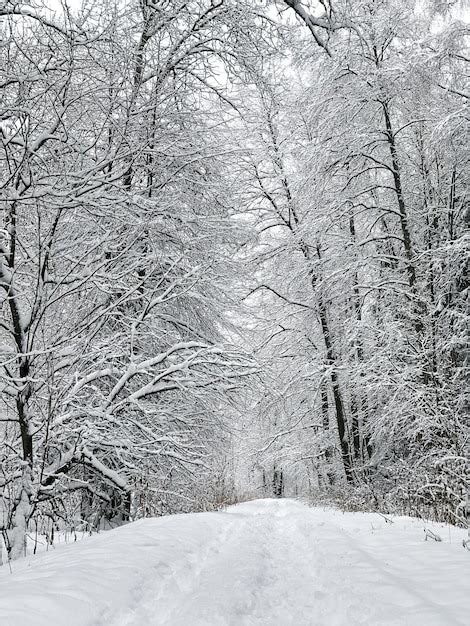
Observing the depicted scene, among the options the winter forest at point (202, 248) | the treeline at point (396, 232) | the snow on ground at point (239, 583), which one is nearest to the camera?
the snow on ground at point (239, 583)

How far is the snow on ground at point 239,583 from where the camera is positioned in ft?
8.91

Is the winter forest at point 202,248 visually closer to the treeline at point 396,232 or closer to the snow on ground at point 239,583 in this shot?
the treeline at point 396,232

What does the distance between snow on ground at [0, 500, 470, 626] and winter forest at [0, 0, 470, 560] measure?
1181mm

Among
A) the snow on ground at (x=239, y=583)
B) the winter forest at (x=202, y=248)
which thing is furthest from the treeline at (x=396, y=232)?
the snow on ground at (x=239, y=583)

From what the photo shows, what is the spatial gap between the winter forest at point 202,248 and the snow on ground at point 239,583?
1.18 m

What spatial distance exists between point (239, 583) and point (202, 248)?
6.57m

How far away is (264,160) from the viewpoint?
15.4 meters

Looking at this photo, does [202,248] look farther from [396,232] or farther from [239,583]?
[239,583]

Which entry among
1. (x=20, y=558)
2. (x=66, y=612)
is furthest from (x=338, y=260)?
(x=66, y=612)

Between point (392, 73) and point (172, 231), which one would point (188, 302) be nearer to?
point (172, 231)

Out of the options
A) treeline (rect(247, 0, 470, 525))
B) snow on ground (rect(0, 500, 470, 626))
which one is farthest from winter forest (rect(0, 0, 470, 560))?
snow on ground (rect(0, 500, 470, 626))

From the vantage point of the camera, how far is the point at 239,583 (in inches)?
142

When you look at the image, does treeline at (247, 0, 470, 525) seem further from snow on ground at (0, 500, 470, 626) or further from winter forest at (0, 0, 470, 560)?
snow on ground at (0, 500, 470, 626)

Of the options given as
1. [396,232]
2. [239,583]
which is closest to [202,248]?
[396,232]
